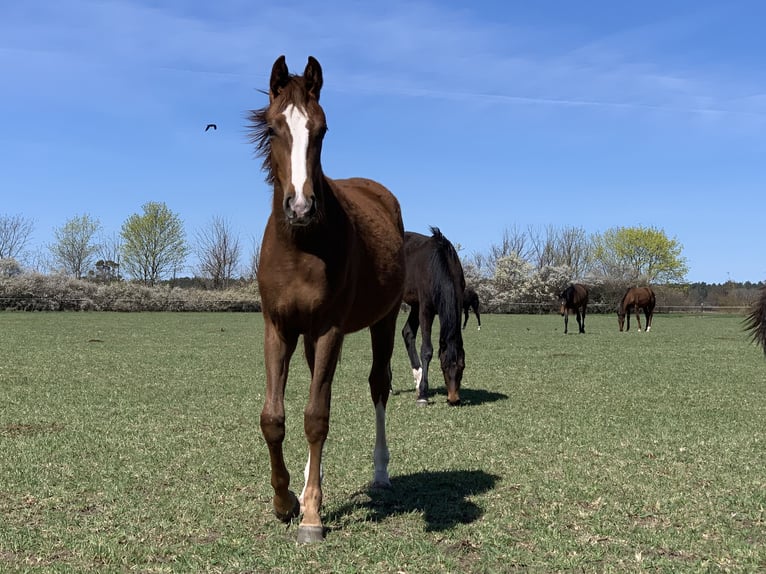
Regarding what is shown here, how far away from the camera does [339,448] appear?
5.99 m

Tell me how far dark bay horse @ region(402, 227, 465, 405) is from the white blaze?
5002mm

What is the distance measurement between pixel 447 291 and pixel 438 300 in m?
0.17

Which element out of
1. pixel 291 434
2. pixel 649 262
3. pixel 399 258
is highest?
pixel 649 262

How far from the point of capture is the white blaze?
3211mm

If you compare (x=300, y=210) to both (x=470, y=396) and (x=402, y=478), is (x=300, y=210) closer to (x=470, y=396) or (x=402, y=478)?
(x=402, y=478)

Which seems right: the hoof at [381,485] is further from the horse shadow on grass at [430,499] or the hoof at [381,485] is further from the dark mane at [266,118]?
the dark mane at [266,118]

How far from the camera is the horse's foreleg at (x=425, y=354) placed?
8703 millimetres

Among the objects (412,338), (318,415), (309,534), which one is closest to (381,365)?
(318,415)

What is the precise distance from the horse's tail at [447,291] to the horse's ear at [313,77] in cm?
500

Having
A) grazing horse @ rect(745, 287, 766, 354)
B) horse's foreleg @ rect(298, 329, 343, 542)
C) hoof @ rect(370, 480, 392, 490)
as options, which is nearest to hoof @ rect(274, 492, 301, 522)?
horse's foreleg @ rect(298, 329, 343, 542)

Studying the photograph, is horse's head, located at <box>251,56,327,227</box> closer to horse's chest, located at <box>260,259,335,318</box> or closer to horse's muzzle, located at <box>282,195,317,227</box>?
horse's muzzle, located at <box>282,195,317,227</box>

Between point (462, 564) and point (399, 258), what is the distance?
7.16ft

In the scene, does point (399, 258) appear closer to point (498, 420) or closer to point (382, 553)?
point (382, 553)

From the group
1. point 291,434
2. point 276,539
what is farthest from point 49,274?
point 276,539
